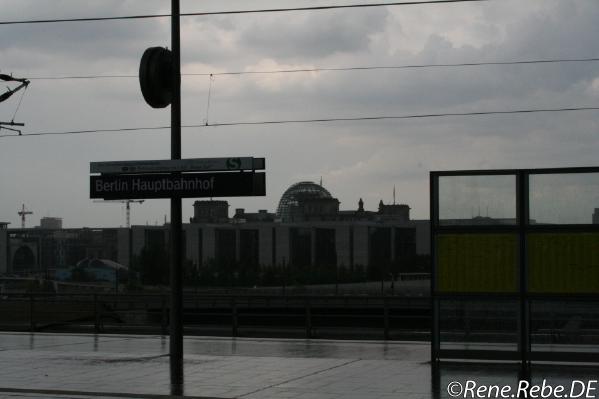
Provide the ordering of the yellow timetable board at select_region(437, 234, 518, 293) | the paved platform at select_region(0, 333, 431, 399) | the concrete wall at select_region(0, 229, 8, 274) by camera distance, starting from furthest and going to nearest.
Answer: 1. the concrete wall at select_region(0, 229, 8, 274)
2. the yellow timetable board at select_region(437, 234, 518, 293)
3. the paved platform at select_region(0, 333, 431, 399)

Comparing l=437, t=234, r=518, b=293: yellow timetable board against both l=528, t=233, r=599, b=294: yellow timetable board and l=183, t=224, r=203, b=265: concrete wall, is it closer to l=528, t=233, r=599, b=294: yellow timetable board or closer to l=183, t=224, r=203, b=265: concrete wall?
l=528, t=233, r=599, b=294: yellow timetable board

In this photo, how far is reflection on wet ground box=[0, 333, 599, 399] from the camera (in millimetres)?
14125

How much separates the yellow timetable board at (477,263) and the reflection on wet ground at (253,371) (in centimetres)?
135

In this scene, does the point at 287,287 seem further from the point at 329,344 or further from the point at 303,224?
the point at 329,344

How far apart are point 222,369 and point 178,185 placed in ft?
11.6

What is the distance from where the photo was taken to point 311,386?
14.5 meters

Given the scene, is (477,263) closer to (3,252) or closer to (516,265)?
(516,265)

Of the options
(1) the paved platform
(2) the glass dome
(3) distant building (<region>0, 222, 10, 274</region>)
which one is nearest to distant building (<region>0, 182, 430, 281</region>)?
(3) distant building (<region>0, 222, 10, 274</region>)

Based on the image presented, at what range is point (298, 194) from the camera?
178 meters

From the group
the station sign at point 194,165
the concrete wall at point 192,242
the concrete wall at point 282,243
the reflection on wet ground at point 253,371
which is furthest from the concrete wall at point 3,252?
the station sign at point 194,165

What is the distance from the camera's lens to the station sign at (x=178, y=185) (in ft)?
59.1

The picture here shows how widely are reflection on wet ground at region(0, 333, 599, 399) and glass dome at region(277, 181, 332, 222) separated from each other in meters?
153

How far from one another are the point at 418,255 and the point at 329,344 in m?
94.0

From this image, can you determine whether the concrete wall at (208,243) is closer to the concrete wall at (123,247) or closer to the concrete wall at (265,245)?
the concrete wall at (265,245)
